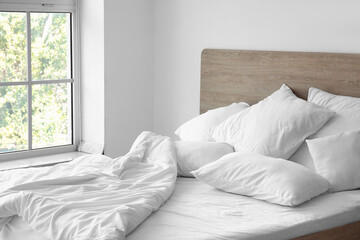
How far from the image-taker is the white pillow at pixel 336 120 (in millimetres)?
3227

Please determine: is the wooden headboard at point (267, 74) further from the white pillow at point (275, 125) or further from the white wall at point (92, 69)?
the white wall at point (92, 69)

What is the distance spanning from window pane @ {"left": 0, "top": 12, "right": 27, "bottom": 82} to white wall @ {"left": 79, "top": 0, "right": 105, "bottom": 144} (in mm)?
496

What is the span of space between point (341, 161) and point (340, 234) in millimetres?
406

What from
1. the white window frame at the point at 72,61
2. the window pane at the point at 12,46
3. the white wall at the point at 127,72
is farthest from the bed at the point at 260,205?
the window pane at the point at 12,46

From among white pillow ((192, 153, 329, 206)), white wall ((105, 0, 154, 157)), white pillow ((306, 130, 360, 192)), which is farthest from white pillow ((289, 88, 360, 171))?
white wall ((105, 0, 154, 157))

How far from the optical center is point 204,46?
4.47 metres

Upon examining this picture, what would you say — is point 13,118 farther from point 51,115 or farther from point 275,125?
point 275,125

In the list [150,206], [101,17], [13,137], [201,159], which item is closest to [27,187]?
[150,206]

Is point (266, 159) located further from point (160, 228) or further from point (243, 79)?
point (243, 79)

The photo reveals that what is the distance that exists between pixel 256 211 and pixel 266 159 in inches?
15.0

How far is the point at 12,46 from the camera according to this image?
170 inches

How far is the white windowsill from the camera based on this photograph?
13.9 ft

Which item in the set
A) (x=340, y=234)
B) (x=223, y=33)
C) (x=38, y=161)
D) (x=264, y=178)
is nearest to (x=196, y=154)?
(x=264, y=178)

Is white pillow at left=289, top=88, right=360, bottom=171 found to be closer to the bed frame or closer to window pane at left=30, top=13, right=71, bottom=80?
the bed frame
